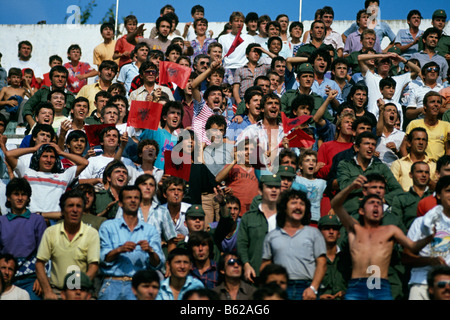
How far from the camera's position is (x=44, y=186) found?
30.8 ft

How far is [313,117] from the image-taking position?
37.8 feet

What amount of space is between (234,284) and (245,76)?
6.23m

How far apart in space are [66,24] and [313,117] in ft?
34.6

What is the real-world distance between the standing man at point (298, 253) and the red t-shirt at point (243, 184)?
5.31 feet

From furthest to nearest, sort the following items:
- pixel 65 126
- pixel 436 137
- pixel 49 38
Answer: pixel 49 38 → pixel 436 137 → pixel 65 126

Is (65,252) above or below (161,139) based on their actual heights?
below

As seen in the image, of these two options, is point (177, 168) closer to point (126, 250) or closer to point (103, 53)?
point (126, 250)

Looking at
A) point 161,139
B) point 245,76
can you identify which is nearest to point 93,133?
point 161,139

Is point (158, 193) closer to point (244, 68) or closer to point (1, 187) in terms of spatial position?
point (1, 187)

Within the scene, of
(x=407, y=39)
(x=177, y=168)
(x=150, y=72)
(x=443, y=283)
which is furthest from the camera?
(x=407, y=39)

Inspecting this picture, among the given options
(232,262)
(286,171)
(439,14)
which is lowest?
(232,262)

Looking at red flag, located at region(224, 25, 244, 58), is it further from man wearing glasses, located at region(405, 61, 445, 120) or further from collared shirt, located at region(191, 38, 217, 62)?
man wearing glasses, located at region(405, 61, 445, 120)

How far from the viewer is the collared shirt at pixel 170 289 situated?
7782 mm
